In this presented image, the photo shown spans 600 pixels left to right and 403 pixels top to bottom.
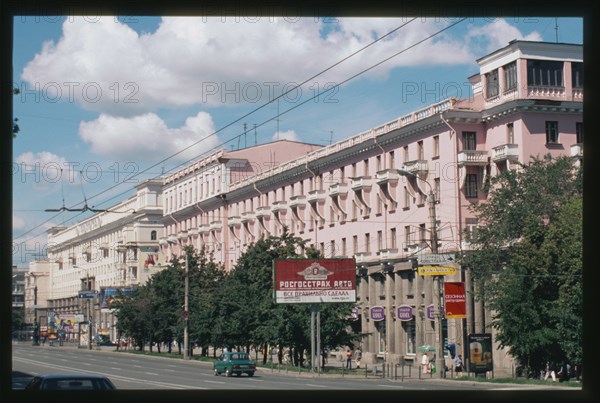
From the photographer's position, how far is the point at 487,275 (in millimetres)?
43000

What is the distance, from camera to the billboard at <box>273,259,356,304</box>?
47094 mm

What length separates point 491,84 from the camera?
4162 cm

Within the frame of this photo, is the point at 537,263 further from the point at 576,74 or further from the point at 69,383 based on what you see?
the point at 69,383

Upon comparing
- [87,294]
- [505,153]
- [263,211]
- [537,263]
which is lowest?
[87,294]

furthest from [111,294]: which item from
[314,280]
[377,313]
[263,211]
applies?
[314,280]

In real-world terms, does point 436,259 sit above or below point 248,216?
below

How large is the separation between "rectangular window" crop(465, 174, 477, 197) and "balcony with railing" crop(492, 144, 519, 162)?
2.56 metres

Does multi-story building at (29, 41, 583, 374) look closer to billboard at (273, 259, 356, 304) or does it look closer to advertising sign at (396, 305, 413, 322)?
advertising sign at (396, 305, 413, 322)

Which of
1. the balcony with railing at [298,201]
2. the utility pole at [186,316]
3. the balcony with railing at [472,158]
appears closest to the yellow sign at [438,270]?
the balcony with railing at [472,158]

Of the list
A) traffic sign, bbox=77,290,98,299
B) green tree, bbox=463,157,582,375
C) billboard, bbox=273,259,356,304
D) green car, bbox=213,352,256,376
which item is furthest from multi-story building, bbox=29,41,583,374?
green car, bbox=213,352,256,376

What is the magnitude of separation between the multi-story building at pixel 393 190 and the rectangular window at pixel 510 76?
0.27 ft

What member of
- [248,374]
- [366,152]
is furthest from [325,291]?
[366,152]

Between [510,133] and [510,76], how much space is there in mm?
5847

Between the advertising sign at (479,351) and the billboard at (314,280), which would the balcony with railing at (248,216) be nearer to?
the billboard at (314,280)
